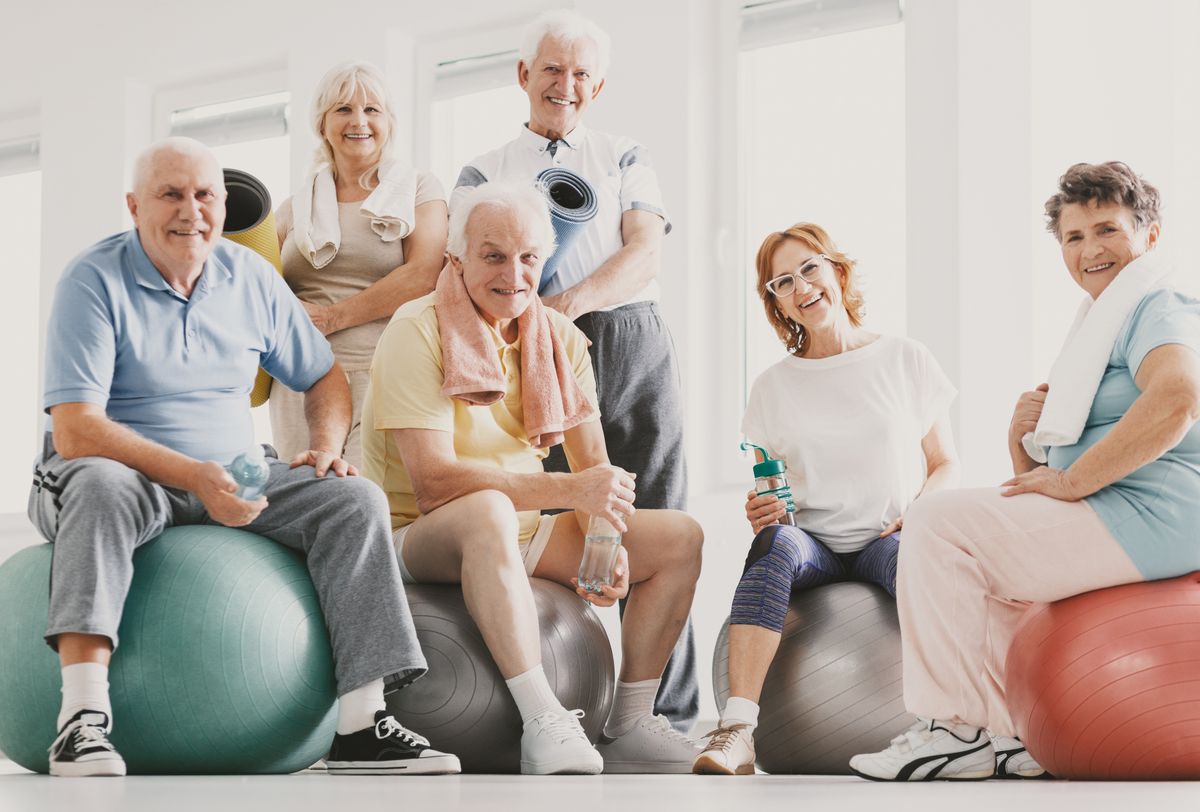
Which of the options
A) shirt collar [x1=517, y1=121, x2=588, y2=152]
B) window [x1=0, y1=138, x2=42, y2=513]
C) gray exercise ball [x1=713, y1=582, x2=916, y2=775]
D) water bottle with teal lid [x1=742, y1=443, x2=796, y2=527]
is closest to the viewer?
gray exercise ball [x1=713, y1=582, x2=916, y2=775]

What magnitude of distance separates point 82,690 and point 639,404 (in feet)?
4.85

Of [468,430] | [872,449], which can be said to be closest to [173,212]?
[468,430]

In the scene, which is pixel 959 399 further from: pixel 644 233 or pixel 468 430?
pixel 468 430

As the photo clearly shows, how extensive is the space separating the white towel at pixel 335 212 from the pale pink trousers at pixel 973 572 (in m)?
1.45

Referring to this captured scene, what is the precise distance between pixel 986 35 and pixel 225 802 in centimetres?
344

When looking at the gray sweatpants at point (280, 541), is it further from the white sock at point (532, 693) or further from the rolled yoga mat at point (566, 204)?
the rolled yoga mat at point (566, 204)

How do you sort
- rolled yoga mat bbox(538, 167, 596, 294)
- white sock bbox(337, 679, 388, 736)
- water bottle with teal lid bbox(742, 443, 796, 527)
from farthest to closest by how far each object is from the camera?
rolled yoga mat bbox(538, 167, 596, 294), water bottle with teal lid bbox(742, 443, 796, 527), white sock bbox(337, 679, 388, 736)

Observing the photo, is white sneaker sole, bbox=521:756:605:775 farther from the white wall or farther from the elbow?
the white wall

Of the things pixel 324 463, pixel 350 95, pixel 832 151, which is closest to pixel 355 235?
pixel 350 95

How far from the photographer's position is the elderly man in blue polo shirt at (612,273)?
3215 mm

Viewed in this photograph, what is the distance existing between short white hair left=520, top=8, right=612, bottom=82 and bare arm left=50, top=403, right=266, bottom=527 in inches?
56.8

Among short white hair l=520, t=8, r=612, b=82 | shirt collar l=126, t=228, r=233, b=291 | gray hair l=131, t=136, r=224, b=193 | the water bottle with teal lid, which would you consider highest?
short white hair l=520, t=8, r=612, b=82

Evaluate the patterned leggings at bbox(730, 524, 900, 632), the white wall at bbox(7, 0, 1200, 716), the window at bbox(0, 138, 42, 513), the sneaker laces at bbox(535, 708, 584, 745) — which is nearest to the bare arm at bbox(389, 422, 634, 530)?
the patterned leggings at bbox(730, 524, 900, 632)

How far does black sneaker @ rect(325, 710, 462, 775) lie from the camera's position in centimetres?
230
